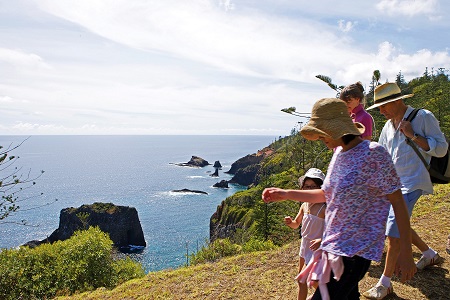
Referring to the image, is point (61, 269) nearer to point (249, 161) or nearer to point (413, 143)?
point (413, 143)

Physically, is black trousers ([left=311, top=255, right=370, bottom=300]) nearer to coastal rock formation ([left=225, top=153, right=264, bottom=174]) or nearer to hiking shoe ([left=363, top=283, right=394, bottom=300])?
hiking shoe ([left=363, top=283, right=394, bottom=300])

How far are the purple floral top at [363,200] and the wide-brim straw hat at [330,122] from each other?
164 mm

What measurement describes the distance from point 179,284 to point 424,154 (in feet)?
14.7

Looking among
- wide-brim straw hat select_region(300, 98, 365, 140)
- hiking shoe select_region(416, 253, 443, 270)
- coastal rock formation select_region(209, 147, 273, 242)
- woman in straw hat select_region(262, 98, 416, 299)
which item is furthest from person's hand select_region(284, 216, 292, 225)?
coastal rock formation select_region(209, 147, 273, 242)

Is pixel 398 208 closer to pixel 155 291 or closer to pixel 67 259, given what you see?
pixel 155 291

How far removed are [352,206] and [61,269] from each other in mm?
12582

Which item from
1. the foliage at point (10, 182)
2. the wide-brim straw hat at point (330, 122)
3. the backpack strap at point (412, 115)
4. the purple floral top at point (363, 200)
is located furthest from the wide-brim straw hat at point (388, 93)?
the foliage at point (10, 182)

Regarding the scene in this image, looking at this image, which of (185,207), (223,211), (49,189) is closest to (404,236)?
(223,211)

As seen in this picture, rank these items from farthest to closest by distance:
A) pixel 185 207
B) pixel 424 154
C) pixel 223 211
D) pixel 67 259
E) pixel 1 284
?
pixel 185 207 → pixel 223 211 → pixel 67 259 → pixel 1 284 → pixel 424 154

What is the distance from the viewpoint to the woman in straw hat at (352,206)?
2.48m

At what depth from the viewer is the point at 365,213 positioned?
8.23ft

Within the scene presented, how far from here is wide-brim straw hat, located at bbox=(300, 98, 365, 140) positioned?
2564 millimetres

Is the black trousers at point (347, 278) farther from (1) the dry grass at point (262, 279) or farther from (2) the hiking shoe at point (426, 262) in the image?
(2) the hiking shoe at point (426, 262)

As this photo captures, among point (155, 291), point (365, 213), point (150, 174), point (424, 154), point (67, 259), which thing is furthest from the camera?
point (150, 174)
